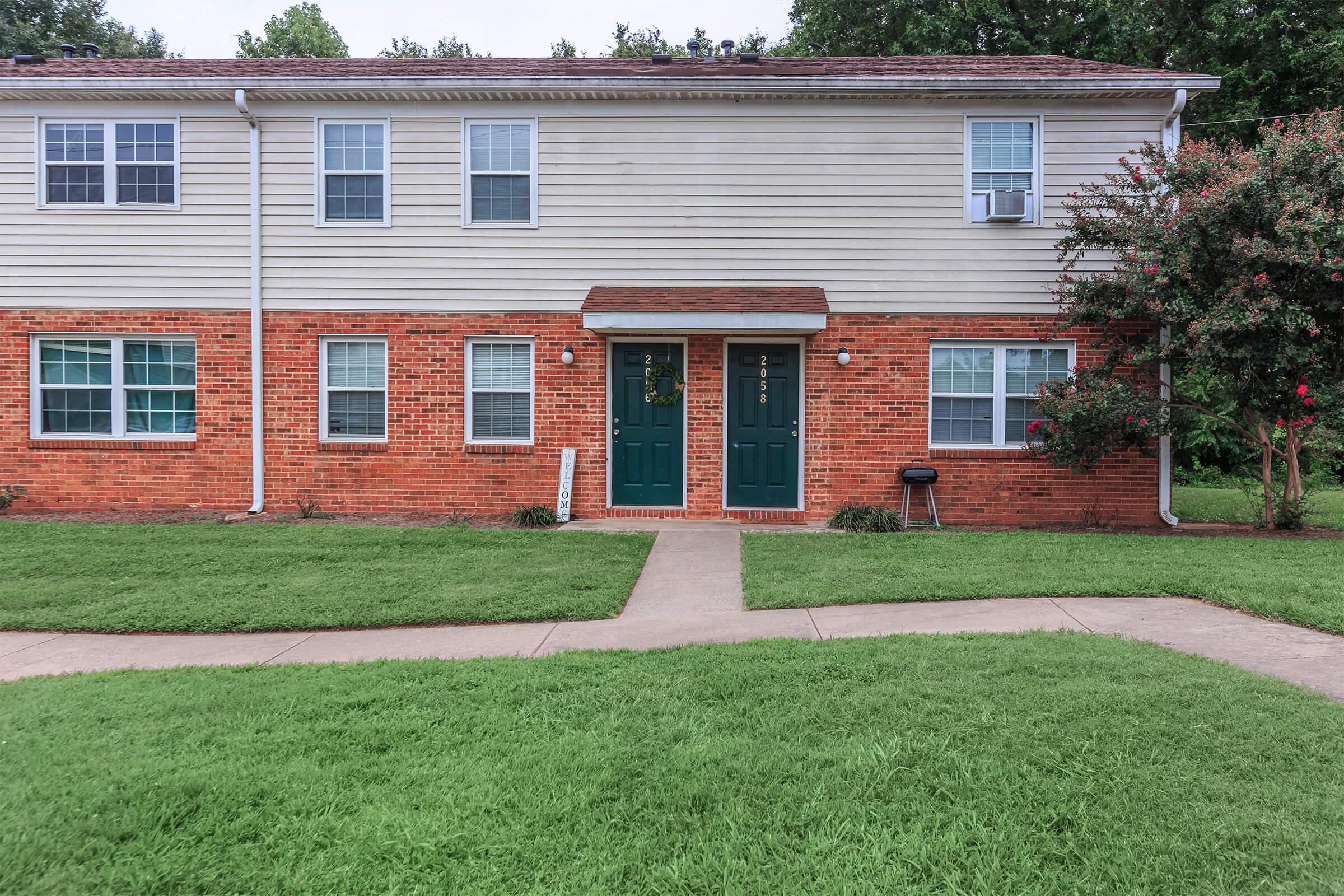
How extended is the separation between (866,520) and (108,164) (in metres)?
11.0

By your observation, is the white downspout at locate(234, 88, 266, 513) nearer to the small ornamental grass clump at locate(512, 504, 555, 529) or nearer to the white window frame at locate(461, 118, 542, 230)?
the white window frame at locate(461, 118, 542, 230)

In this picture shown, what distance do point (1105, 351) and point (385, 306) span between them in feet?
30.6

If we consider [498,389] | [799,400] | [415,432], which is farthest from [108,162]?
[799,400]

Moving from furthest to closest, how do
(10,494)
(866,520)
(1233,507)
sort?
(1233,507) < (10,494) < (866,520)

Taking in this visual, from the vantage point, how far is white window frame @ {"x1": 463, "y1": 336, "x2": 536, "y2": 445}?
32.8 ft

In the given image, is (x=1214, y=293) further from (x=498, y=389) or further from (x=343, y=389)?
(x=343, y=389)

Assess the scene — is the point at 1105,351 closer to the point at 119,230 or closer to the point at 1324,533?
the point at 1324,533

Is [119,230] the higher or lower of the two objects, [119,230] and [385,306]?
the higher

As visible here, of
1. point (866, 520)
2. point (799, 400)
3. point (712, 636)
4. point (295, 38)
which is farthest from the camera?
point (295, 38)

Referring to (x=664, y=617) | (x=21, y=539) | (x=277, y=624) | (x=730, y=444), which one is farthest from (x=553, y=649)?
(x=21, y=539)

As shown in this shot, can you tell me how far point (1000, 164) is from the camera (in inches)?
385

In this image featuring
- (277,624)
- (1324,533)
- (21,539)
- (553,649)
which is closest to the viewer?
(553,649)

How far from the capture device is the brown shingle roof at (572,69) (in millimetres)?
9750

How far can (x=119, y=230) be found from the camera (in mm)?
9969
